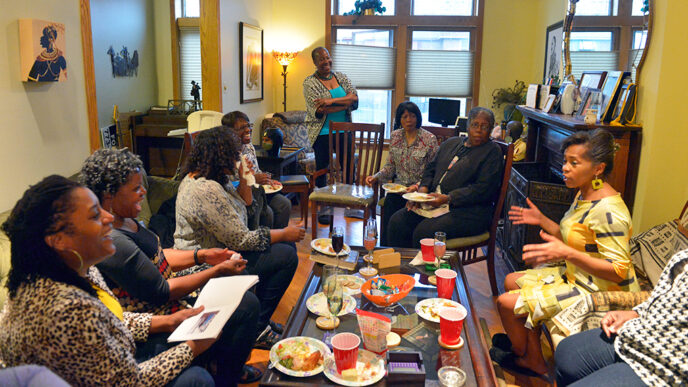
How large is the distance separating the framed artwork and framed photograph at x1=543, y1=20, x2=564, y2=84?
3.87 meters

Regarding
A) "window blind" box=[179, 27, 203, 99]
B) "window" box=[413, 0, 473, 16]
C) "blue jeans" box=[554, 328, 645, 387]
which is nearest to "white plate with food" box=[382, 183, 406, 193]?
"blue jeans" box=[554, 328, 645, 387]

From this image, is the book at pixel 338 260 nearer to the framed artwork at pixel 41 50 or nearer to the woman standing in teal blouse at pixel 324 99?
the framed artwork at pixel 41 50

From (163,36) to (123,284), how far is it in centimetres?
607

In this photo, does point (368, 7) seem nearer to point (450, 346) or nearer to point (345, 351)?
point (450, 346)

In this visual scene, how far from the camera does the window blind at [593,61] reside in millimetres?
3271

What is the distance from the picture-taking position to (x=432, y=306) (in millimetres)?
2078

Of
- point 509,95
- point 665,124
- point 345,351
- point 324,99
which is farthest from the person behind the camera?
point 509,95

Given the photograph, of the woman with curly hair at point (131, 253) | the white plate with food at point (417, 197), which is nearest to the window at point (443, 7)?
the white plate with food at point (417, 197)

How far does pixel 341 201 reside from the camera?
4.09 meters

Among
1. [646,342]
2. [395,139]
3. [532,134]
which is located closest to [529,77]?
[532,134]

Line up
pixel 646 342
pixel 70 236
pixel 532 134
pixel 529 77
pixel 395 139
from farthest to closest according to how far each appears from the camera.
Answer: pixel 529 77, pixel 532 134, pixel 395 139, pixel 646 342, pixel 70 236

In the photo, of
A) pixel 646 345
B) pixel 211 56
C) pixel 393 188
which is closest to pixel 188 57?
pixel 211 56

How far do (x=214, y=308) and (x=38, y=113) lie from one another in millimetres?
1600

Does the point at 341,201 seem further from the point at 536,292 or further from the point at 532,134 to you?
the point at 536,292
